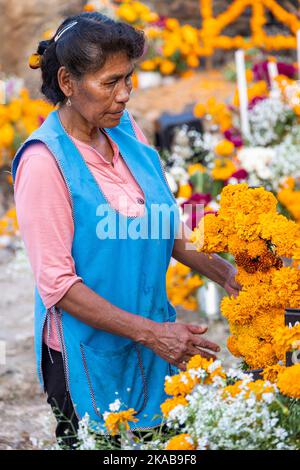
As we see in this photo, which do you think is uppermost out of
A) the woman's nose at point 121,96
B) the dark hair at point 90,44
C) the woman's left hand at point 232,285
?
the dark hair at point 90,44

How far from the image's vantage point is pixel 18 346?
5.27 m

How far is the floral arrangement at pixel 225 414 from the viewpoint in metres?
1.98

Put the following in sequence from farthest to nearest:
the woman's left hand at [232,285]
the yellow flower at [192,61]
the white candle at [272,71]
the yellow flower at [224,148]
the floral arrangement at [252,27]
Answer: the floral arrangement at [252,27] → the yellow flower at [192,61] → the white candle at [272,71] → the yellow flower at [224,148] → the woman's left hand at [232,285]

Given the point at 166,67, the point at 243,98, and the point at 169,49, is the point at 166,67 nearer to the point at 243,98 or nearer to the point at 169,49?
the point at 169,49

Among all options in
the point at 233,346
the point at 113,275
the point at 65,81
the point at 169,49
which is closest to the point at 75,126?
the point at 65,81

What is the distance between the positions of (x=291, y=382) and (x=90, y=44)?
3.27 ft

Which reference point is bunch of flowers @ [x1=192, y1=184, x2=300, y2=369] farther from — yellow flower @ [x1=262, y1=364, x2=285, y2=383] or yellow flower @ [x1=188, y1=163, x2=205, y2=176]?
yellow flower @ [x1=188, y1=163, x2=205, y2=176]

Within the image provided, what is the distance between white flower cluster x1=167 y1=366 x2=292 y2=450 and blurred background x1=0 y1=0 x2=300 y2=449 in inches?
16.3

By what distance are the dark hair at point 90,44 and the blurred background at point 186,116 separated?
2.73 feet

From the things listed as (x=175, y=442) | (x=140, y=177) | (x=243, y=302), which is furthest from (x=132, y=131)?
(x=175, y=442)

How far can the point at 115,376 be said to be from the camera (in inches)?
99.4

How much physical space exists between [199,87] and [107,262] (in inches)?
273

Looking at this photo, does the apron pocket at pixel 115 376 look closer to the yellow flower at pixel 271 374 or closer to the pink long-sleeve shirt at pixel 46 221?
the pink long-sleeve shirt at pixel 46 221

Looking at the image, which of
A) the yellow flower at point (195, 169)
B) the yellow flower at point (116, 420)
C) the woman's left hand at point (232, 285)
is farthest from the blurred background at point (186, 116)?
the woman's left hand at point (232, 285)
